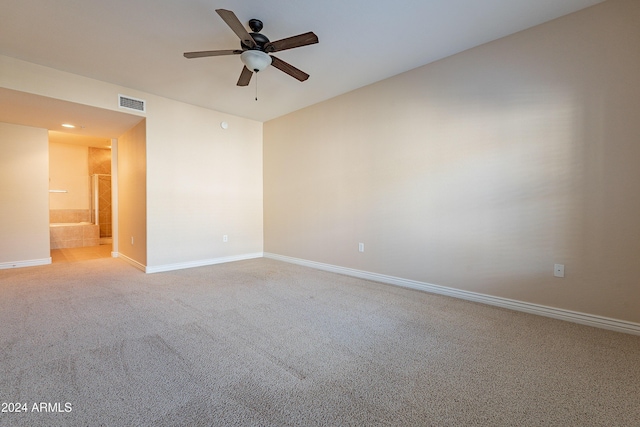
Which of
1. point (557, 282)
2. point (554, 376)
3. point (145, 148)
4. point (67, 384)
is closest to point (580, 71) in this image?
point (557, 282)

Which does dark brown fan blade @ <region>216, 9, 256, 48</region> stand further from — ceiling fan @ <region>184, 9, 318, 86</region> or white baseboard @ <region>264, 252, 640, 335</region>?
white baseboard @ <region>264, 252, 640, 335</region>

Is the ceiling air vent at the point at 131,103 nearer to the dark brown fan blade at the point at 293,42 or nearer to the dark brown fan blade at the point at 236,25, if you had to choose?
the dark brown fan blade at the point at 236,25

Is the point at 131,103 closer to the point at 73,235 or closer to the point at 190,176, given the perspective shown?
the point at 190,176

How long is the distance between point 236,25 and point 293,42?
461 millimetres

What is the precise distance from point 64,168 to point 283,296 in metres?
7.44

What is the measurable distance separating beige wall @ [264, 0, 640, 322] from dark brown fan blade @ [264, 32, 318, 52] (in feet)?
5.50

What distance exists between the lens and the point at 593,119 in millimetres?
2396

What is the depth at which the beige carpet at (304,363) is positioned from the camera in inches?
55.2

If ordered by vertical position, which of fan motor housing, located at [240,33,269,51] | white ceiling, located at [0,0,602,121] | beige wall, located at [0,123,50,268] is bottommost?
beige wall, located at [0,123,50,268]

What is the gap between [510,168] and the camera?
2811 millimetres

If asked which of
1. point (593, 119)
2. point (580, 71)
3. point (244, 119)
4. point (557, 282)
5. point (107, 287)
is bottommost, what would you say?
point (107, 287)

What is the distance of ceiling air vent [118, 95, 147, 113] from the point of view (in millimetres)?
3906

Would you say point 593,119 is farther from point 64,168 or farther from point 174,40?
point 64,168

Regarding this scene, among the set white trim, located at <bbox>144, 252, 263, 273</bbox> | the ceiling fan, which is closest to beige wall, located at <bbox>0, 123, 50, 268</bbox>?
white trim, located at <bbox>144, 252, 263, 273</bbox>
